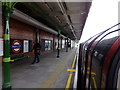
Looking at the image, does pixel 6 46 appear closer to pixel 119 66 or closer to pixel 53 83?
pixel 53 83

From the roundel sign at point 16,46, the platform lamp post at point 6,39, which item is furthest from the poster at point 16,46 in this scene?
the platform lamp post at point 6,39

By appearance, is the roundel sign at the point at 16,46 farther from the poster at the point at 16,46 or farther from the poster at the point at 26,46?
the poster at the point at 26,46

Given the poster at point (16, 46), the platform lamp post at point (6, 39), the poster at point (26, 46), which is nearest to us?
the platform lamp post at point (6, 39)

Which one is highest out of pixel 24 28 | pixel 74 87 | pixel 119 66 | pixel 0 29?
pixel 24 28

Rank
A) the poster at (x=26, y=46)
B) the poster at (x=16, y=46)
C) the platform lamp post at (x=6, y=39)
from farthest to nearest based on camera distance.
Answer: the poster at (x=26, y=46) → the poster at (x=16, y=46) → the platform lamp post at (x=6, y=39)

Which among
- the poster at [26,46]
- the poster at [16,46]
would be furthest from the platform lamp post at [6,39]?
the poster at [26,46]

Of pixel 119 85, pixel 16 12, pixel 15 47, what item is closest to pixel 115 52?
pixel 119 85

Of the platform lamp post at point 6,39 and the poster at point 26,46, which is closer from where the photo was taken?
the platform lamp post at point 6,39

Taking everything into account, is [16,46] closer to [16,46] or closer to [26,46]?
[16,46]

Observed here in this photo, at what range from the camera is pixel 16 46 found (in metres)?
6.35

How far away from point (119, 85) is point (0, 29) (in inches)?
230

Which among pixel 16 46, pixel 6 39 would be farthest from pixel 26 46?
pixel 6 39

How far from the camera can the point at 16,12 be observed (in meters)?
4.54

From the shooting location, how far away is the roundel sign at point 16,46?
6098 mm
